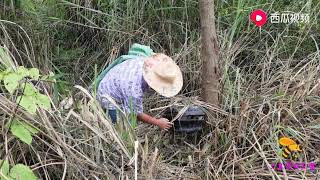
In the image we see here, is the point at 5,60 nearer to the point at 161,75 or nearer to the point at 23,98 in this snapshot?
the point at 23,98

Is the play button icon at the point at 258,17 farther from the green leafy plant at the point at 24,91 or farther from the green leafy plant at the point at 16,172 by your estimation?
the green leafy plant at the point at 16,172

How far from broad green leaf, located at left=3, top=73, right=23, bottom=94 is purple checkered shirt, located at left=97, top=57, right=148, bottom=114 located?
68cm

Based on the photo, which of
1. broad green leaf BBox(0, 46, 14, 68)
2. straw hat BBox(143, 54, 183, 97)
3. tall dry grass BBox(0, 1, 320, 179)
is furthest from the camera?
straw hat BBox(143, 54, 183, 97)

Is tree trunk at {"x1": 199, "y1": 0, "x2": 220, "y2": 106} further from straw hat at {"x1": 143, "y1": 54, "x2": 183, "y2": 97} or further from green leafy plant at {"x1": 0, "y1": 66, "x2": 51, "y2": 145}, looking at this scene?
green leafy plant at {"x1": 0, "y1": 66, "x2": 51, "y2": 145}

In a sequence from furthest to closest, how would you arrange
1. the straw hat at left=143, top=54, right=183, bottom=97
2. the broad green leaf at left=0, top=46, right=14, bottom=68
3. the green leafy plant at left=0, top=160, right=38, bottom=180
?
1. the straw hat at left=143, top=54, right=183, bottom=97
2. the broad green leaf at left=0, top=46, right=14, bottom=68
3. the green leafy plant at left=0, top=160, right=38, bottom=180

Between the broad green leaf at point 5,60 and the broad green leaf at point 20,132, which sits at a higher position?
the broad green leaf at point 5,60

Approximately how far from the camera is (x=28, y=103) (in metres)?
1.52

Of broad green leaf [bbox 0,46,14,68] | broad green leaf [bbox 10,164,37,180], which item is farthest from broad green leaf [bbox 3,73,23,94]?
broad green leaf [bbox 0,46,14,68]

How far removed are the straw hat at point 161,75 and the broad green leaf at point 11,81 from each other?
77 cm

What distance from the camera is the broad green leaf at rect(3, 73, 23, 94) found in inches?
60.2

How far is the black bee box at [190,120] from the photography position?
231 cm

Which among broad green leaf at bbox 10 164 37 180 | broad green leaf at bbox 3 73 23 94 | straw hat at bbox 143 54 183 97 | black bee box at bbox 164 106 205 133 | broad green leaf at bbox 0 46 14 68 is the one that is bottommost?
black bee box at bbox 164 106 205 133

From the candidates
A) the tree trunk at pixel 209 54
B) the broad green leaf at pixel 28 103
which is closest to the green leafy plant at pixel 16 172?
the broad green leaf at pixel 28 103

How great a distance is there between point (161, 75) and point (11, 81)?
33.2 inches
